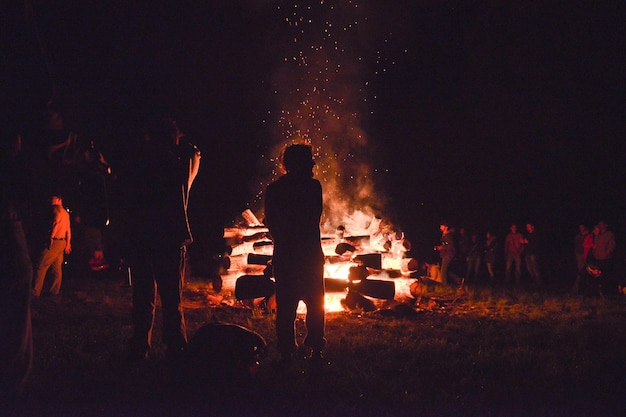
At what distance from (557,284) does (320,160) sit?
317 inches

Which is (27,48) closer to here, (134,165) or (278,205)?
(134,165)

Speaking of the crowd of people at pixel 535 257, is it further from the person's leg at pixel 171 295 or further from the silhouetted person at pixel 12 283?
the silhouetted person at pixel 12 283

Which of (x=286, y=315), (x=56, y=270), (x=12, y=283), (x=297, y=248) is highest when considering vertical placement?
(x=297, y=248)

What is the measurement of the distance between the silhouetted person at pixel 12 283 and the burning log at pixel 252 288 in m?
5.25

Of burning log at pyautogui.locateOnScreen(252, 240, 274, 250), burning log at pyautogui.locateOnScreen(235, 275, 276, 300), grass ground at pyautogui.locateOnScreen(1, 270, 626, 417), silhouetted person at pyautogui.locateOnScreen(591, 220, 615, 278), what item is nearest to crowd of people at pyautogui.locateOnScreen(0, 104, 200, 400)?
grass ground at pyautogui.locateOnScreen(1, 270, 626, 417)

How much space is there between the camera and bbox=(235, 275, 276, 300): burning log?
786 centimetres

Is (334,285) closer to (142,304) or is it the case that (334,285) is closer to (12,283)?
(142,304)

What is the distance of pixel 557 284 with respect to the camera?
13008 mm

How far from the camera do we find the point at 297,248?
4.54 meters

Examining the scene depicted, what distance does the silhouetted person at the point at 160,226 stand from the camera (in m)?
4.24

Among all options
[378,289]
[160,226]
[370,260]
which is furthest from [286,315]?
[370,260]

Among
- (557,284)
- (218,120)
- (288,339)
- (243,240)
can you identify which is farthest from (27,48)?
(218,120)

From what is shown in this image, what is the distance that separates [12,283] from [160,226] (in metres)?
1.73

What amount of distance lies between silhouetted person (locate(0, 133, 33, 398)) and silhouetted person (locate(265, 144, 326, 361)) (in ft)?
7.86
